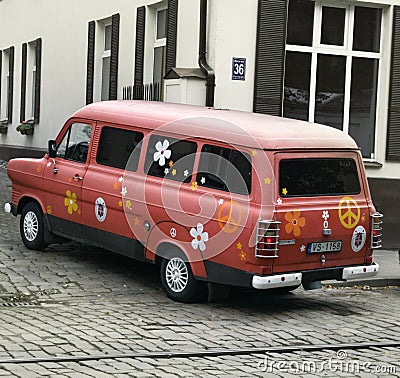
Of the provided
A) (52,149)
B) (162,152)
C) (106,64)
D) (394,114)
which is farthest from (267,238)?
(106,64)

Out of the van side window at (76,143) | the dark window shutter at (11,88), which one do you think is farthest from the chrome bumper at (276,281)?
the dark window shutter at (11,88)

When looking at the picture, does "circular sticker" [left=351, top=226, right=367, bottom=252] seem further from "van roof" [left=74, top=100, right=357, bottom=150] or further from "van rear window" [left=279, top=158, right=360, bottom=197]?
"van roof" [left=74, top=100, right=357, bottom=150]

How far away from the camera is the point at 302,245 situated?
10.2m

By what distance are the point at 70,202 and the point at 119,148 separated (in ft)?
3.39

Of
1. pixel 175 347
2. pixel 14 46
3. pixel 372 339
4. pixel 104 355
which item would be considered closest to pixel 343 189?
pixel 372 339

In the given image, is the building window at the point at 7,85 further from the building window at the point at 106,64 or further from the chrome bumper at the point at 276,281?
the chrome bumper at the point at 276,281

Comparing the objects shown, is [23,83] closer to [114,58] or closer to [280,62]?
[114,58]

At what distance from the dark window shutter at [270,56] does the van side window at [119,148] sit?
11.9ft

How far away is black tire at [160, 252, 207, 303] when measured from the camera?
10538mm

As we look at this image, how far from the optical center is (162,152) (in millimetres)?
11078

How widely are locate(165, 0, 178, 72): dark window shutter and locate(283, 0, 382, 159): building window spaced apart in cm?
188

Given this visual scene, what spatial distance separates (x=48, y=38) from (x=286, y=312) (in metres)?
15.4

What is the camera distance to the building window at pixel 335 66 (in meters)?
15.6

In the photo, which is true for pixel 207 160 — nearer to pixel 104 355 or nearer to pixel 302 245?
pixel 302 245
